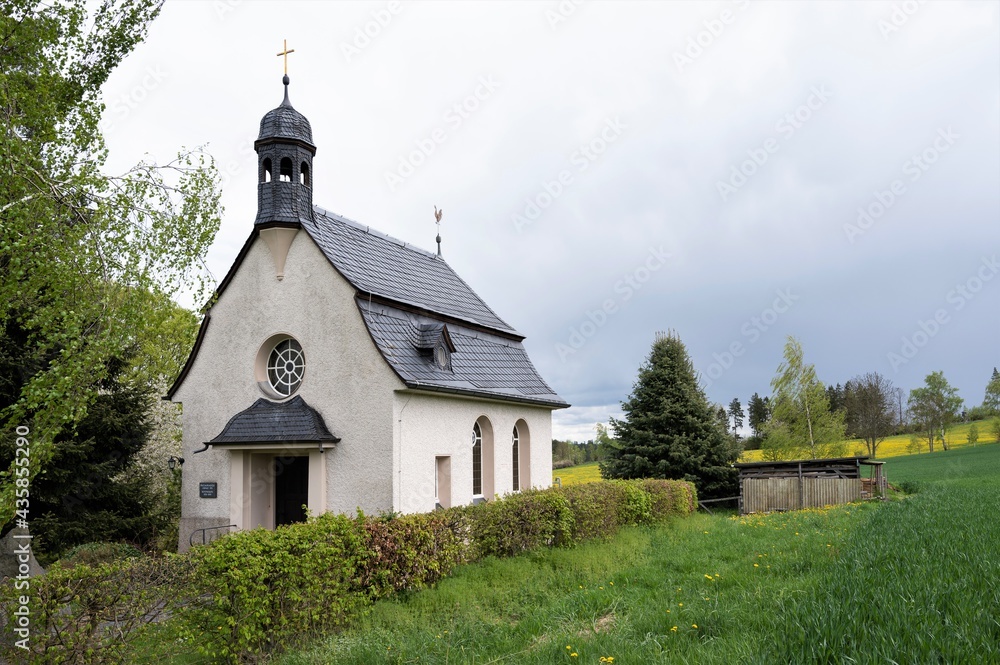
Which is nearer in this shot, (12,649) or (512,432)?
(12,649)

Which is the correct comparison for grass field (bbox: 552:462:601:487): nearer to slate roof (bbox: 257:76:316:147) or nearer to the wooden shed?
the wooden shed

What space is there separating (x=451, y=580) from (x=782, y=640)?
6196 mm

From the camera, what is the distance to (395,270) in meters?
18.9

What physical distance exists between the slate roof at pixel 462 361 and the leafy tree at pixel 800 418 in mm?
22483

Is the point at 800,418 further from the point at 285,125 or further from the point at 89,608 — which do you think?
the point at 89,608

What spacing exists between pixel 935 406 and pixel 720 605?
69.5m

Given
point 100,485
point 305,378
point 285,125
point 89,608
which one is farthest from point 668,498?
point 89,608

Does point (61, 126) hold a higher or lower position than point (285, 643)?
higher

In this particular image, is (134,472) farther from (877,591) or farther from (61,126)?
(877,591)

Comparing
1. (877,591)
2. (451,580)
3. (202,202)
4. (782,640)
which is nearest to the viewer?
(782,640)

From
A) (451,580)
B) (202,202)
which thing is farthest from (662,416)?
(202,202)

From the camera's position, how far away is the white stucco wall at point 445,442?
48.0 feet

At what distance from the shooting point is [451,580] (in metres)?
10.6

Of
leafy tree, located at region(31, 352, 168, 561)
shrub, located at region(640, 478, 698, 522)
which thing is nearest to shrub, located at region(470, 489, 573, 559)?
shrub, located at region(640, 478, 698, 522)
